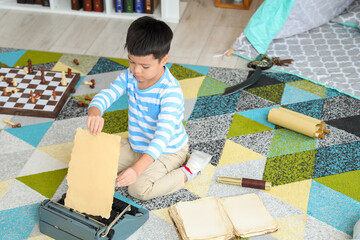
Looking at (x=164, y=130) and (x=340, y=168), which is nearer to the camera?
(x=164, y=130)

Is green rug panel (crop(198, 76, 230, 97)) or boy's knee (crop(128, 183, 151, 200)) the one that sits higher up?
boy's knee (crop(128, 183, 151, 200))

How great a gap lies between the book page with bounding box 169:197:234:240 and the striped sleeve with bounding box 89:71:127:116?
0.41 m

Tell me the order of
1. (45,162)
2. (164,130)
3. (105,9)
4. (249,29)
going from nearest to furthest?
(164,130)
(45,162)
(249,29)
(105,9)

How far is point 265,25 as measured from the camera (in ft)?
8.14

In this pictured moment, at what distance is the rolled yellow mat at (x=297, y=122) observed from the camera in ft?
6.23

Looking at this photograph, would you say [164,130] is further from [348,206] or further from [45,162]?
[348,206]

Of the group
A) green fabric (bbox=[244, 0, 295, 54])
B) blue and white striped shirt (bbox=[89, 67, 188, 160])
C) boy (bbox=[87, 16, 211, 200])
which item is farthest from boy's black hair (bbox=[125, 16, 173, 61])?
green fabric (bbox=[244, 0, 295, 54])

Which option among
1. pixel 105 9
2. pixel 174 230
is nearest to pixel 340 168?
pixel 174 230

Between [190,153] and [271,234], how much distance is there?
47cm

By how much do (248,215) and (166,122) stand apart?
418 mm

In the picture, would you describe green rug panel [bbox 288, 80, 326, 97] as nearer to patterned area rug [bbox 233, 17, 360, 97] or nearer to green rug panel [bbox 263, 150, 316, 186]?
Answer: patterned area rug [bbox 233, 17, 360, 97]

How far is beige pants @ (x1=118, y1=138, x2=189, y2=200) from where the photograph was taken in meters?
1.62

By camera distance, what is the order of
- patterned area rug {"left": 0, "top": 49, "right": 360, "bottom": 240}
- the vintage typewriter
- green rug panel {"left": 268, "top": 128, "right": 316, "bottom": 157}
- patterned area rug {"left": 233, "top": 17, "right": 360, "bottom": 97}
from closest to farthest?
the vintage typewriter
patterned area rug {"left": 0, "top": 49, "right": 360, "bottom": 240}
green rug panel {"left": 268, "top": 128, "right": 316, "bottom": 157}
patterned area rug {"left": 233, "top": 17, "right": 360, "bottom": 97}

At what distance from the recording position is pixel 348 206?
5.39ft
